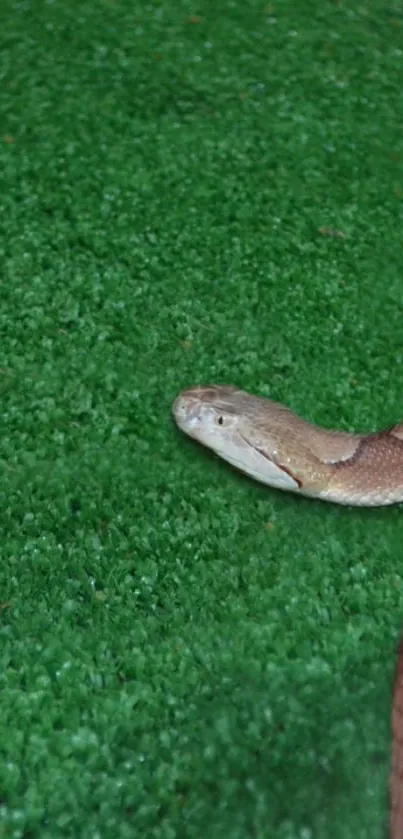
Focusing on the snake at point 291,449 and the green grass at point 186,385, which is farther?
the snake at point 291,449

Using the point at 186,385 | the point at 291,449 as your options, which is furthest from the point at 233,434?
the point at 186,385

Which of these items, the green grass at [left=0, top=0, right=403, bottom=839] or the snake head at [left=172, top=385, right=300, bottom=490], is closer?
the green grass at [left=0, top=0, right=403, bottom=839]

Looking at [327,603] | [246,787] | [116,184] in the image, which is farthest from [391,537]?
[116,184]

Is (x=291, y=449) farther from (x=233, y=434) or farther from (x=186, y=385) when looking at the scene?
(x=186, y=385)

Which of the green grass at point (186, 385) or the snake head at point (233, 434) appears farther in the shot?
the snake head at point (233, 434)

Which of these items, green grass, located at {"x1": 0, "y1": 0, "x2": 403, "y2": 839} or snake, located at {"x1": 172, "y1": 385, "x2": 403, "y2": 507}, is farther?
snake, located at {"x1": 172, "y1": 385, "x2": 403, "y2": 507}
